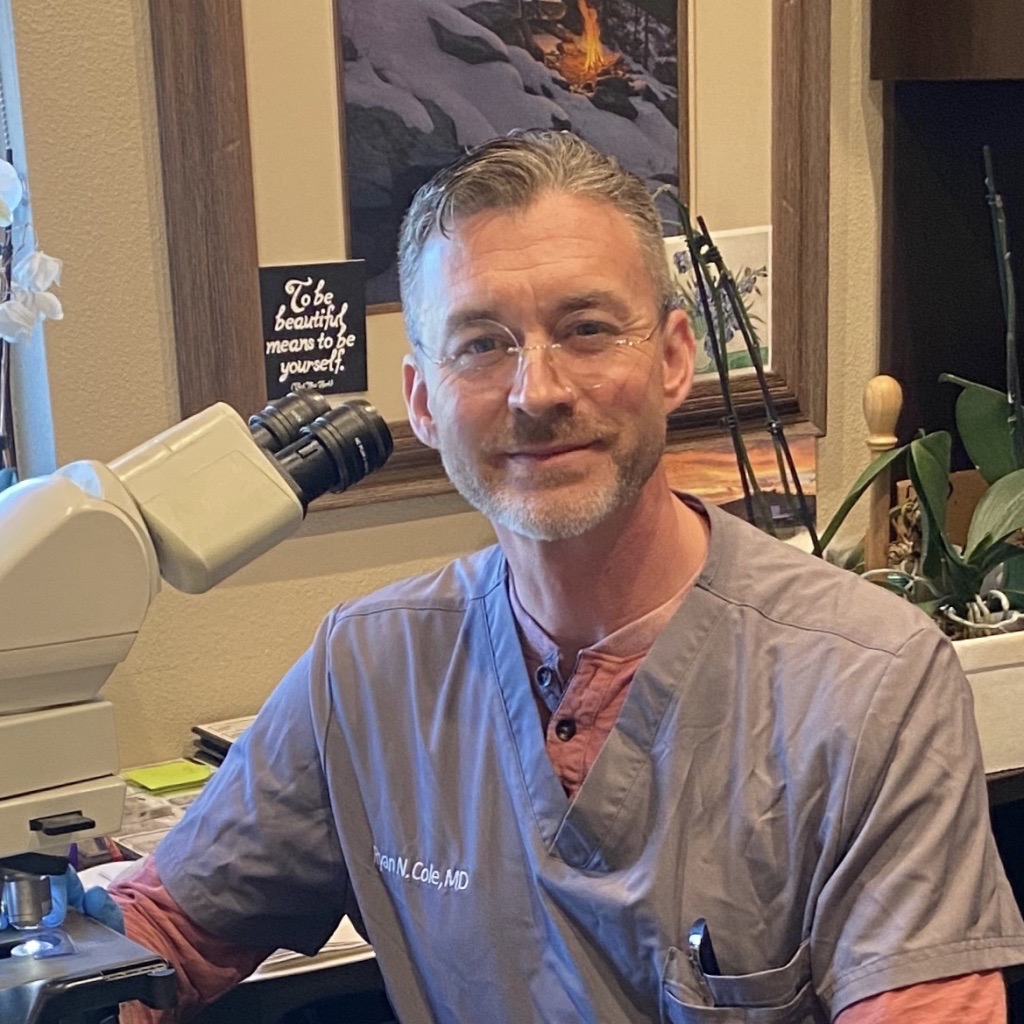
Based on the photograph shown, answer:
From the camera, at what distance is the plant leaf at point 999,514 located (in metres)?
1.66

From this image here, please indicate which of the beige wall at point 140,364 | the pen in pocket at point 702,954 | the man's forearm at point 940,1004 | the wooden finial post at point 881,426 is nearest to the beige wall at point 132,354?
the beige wall at point 140,364

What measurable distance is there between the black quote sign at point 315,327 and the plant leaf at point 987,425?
2.23 feet

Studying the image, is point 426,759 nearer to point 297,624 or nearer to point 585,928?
point 585,928

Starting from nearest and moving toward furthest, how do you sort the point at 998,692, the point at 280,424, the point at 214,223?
the point at 280,424
the point at 998,692
the point at 214,223

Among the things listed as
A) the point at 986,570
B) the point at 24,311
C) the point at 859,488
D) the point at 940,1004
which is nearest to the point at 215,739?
the point at 24,311

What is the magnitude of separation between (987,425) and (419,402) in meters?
0.76

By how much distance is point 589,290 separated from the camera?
124 centimetres

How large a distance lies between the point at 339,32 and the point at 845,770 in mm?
1070

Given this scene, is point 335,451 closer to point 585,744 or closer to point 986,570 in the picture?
point 585,744

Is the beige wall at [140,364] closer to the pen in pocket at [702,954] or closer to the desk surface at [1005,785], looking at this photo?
the desk surface at [1005,785]

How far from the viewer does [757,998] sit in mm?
1148

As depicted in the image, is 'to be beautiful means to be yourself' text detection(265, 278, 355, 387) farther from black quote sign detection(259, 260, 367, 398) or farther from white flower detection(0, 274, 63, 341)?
white flower detection(0, 274, 63, 341)

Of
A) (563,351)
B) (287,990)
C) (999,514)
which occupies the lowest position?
(287,990)

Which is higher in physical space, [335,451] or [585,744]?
[335,451]
